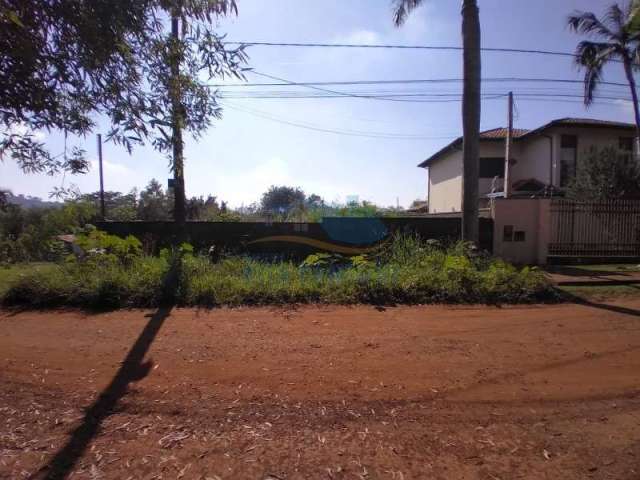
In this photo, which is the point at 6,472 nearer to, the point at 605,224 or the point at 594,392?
the point at 594,392

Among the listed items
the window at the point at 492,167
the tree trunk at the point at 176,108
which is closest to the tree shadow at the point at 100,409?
the tree trunk at the point at 176,108

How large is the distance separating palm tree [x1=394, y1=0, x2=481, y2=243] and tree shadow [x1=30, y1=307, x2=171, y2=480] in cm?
703

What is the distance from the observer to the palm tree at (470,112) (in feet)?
28.1

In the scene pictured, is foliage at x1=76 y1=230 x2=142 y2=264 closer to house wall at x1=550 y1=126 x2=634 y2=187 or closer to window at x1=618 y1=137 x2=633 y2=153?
house wall at x1=550 y1=126 x2=634 y2=187

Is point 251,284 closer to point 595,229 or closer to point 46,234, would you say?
point 46,234

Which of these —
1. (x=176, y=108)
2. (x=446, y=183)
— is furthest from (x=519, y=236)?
(x=446, y=183)

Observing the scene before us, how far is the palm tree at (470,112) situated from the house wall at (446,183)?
60.1ft

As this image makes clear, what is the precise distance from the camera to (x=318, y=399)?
10.8 feet

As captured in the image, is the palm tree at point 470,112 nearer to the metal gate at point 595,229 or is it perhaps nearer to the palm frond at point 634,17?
the metal gate at point 595,229

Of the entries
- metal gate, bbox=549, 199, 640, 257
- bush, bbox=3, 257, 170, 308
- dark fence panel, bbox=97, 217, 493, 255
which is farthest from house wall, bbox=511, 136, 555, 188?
bush, bbox=3, 257, 170, 308

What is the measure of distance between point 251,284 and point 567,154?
2476 centimetres

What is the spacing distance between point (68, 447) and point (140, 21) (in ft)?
11.8

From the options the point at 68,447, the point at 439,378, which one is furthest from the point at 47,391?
the point at 439,378

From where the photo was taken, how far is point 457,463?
246cm
